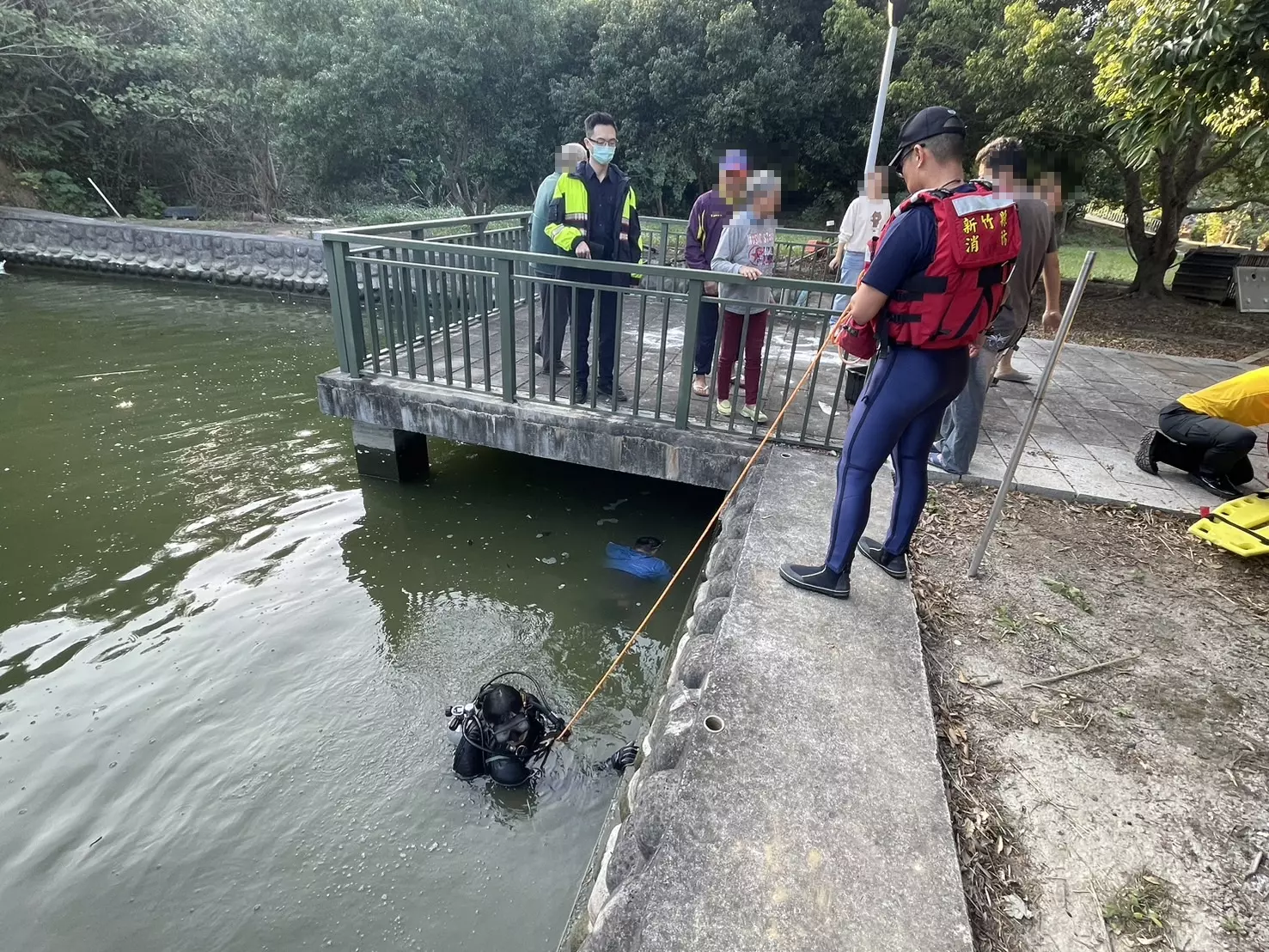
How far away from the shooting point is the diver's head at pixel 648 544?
484 centimetres

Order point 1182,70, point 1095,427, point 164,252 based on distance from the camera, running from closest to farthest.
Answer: point 1182,70
point 1095,427
point 164,252

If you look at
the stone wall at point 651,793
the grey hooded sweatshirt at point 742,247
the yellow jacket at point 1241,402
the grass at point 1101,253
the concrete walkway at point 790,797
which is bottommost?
the stone wall at point 651,793

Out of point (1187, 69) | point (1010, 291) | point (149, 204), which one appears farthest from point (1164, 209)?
point (149, 204)

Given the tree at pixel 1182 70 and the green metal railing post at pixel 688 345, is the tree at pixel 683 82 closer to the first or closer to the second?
the tree at pixel 1182 70

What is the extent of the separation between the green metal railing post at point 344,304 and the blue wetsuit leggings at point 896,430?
12.1 ft

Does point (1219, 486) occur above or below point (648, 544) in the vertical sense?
above

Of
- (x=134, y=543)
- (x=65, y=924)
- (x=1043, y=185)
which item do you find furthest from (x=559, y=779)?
(x=1043, y=185)

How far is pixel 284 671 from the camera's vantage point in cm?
364

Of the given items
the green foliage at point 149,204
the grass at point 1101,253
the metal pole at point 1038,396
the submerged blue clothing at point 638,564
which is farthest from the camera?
the green foliage at point 149,204

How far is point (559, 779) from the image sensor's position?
308cm

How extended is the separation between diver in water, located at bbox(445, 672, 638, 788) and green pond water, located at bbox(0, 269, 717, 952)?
102 mm

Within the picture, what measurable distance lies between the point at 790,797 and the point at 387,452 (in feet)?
14.3

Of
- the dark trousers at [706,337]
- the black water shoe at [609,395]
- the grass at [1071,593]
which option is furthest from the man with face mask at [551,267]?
the grass at [1071,593]

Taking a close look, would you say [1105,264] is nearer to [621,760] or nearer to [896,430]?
[896,430]
